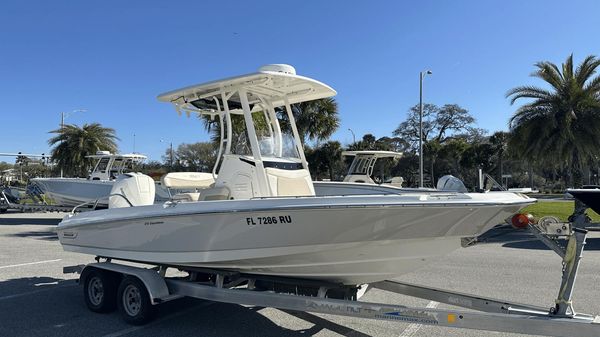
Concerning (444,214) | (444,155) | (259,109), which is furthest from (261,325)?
(444,155)

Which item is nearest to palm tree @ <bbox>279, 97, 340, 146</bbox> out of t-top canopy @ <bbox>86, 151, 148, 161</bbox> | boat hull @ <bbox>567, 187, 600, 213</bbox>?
t-top canopy @ <bbox>86, 151, 148, 161</bbox>

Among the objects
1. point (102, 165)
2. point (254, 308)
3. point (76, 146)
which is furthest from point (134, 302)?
point (76, 146)

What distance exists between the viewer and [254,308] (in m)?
6.24

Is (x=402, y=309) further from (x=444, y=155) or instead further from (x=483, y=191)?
(x=444, y=155)

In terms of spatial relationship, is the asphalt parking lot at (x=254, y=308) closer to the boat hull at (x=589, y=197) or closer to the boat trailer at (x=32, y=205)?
the boat hull at (x=589, y=197)

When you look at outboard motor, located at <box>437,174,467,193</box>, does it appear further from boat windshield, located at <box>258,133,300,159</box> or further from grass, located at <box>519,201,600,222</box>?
grass, located at <box>519,201,600,222</box>

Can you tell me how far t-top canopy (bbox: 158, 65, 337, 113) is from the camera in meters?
5.90

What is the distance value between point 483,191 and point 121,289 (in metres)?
4.21

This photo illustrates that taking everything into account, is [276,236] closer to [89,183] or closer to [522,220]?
[522,220]

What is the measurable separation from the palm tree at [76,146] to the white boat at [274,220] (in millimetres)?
29760

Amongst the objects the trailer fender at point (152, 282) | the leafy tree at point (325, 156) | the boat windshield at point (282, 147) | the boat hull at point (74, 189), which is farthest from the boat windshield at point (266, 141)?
the leafy tree at point (325, 156)

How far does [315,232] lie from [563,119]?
16.0m

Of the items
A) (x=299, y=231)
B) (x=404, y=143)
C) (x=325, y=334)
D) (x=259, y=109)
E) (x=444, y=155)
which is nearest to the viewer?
(x=299, y=231)

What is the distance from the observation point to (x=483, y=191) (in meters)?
4.91
